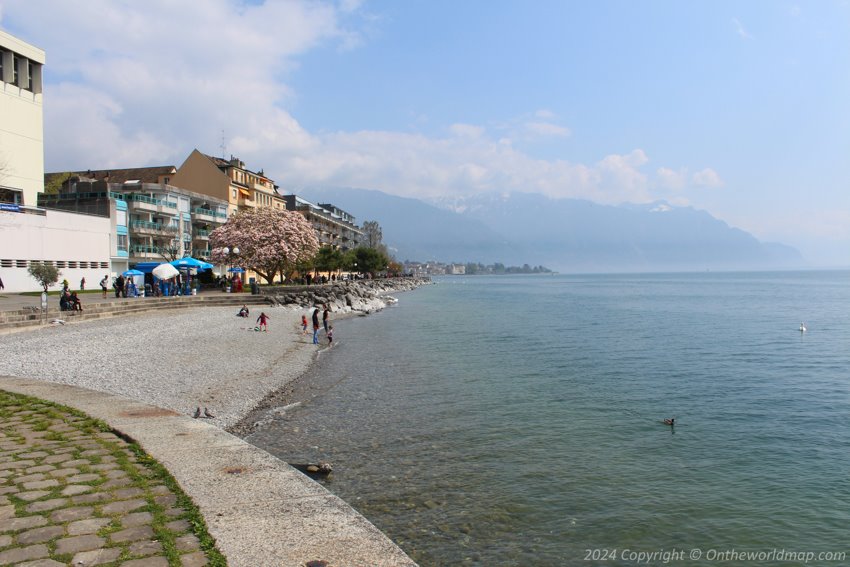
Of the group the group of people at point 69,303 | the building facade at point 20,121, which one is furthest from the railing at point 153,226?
the group of people at point 69,303

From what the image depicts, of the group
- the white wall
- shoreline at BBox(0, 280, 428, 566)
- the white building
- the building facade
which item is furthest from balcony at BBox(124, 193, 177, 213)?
shoreline at BBox(0, 280, 428, 566)

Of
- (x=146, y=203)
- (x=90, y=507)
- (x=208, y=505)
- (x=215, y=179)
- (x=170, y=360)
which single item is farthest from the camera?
(x=215, y=179)

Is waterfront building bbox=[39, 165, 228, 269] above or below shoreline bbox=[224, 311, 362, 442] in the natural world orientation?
above

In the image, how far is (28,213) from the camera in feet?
157

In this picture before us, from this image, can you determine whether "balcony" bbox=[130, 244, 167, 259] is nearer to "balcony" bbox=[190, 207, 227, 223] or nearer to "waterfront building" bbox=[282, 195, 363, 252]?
"balcony" bbox=[190, 207, 227, 223]

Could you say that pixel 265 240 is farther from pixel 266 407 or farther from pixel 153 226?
pixel 266 407

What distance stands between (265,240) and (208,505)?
61128 millimetres

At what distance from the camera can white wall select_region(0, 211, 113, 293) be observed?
45.9 metres

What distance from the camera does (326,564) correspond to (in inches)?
217

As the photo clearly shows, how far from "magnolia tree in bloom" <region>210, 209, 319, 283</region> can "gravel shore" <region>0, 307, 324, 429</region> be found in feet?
94.6

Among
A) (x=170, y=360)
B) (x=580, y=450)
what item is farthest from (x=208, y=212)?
(x=580, y=450)

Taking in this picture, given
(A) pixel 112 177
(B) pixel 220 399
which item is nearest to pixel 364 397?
(B) pixel 220 399

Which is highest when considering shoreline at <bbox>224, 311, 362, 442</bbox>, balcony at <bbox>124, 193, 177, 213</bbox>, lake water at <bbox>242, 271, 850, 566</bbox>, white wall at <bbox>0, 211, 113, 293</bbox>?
balcony at <bbox>124, 193, 177, 213</bbox>

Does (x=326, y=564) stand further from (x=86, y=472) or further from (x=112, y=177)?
(x=112, y=177)
